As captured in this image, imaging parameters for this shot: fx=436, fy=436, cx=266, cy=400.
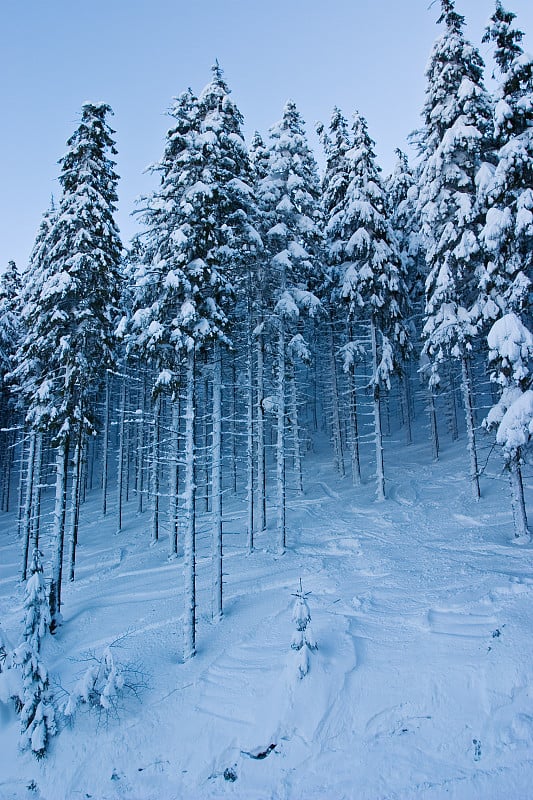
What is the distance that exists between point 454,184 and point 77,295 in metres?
15.3

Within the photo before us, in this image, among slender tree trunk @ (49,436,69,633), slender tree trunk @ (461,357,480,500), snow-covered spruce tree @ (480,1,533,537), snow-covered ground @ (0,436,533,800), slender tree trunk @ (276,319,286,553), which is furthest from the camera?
slender tree trunk @ (461,357,480,500)

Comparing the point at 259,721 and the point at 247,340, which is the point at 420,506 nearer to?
the point at 247,340

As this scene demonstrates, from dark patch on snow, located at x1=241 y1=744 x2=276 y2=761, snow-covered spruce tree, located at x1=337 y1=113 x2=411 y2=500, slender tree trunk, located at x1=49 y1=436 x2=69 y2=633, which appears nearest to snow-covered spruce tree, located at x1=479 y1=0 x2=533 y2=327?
snow-covered spruce tree, located at x1=337 y1=113 x2=411 y2=500

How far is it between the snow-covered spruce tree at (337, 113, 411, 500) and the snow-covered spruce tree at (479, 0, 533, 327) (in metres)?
7.21

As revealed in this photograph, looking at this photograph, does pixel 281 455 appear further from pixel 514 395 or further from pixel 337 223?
pixel 337 223

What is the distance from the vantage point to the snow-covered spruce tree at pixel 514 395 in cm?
1238

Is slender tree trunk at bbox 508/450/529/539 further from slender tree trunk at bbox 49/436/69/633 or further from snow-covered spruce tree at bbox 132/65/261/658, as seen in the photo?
slender tree trunk at bbox 49/436/69/633

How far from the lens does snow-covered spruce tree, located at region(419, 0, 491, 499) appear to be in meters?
16.3

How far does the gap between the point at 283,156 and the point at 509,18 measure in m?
9.37

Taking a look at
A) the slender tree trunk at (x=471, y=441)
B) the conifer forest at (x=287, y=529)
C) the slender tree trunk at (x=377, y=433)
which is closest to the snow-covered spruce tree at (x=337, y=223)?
the conifer forest at (x=287, y=529)

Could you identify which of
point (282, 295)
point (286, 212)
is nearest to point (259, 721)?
point (282, 295)

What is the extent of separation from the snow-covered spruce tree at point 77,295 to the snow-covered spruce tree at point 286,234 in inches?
254

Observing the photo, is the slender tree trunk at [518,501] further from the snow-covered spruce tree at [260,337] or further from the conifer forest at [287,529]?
the snow-covered spruce tree at [260,337]

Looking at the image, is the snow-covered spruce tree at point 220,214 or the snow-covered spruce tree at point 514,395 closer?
the snow-covered spruce tree at point 514,395
